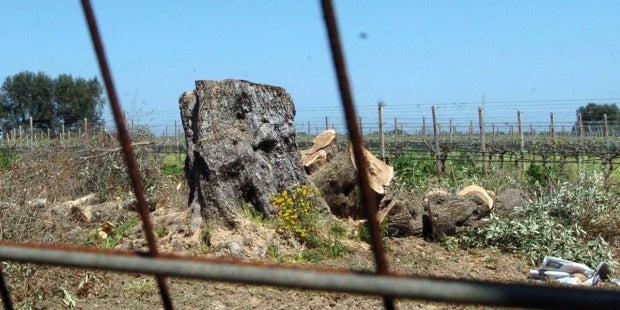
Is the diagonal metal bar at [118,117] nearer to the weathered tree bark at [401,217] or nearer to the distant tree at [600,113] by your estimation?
the weathered tree bark at [401,217]

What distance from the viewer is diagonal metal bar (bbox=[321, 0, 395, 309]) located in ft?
3.43

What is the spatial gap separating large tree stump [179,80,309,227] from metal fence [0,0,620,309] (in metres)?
6.33

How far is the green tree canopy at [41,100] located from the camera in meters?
22.8

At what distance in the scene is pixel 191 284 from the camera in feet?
20.8

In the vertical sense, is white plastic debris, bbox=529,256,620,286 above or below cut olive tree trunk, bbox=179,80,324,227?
below

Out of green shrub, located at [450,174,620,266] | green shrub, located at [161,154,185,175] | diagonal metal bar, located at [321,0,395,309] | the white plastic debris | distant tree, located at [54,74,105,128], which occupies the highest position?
distant tree, located at [54,74,105,128]

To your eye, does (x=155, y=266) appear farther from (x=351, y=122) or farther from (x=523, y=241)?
(x=523, y=241)

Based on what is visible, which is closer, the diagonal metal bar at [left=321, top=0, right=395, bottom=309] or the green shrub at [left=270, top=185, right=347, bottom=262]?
the diagonal metal bar at [left=321, top=0, right=395, bottom=309]

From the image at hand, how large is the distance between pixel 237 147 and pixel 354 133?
7.01m

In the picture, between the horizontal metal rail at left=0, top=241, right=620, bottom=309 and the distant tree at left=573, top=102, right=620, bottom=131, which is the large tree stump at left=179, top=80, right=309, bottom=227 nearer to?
the horizontal metal rail at left=0, top=241, right=620, bottom=309

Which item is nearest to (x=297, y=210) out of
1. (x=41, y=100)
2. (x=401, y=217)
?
(x=401, y=217)

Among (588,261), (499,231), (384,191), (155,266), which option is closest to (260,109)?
(384,191)

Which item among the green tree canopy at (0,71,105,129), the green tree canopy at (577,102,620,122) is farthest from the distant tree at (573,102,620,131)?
the green tree canopy at (0,71,105,129)

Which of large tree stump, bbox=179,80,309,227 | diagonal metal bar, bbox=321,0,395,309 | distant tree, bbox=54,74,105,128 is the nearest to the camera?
diagonal metal bar, bbox=321,0,395,309
